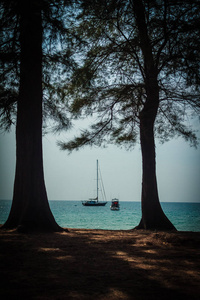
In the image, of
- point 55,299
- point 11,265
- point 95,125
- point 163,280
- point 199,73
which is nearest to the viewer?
point 55,299

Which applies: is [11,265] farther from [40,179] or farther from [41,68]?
[41,68]

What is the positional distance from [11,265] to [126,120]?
6949mm

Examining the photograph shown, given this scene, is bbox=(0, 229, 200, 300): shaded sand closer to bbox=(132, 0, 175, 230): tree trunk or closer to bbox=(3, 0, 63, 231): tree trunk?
bbox=(3, 0, 63, 231): tree trunk

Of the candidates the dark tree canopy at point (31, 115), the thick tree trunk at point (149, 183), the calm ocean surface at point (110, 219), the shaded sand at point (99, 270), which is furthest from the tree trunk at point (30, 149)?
the calm ocean surface at point (110, 219)

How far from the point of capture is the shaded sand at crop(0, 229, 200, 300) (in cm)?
216

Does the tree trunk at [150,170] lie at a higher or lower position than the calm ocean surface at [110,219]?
higher

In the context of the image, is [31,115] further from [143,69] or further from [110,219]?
[110,219]

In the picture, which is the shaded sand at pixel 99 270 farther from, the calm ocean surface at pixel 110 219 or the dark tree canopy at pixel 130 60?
the calm ocean surface at pixel 110 219

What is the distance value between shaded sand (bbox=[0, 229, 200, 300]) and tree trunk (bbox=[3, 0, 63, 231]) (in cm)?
179

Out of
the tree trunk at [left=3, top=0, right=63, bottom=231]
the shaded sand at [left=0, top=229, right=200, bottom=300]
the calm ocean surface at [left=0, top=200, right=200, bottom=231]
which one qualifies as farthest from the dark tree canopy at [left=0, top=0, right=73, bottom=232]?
the calm ocean surface at [left=0, top=200, right=200, bottom=231]

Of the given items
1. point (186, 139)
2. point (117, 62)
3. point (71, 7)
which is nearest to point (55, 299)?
point (71, 7)

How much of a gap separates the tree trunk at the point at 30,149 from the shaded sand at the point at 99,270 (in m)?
1.79

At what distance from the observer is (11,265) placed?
116 inches

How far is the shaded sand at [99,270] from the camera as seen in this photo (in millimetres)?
2162
